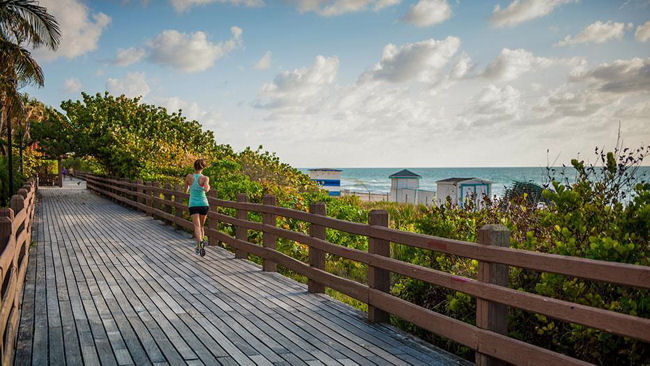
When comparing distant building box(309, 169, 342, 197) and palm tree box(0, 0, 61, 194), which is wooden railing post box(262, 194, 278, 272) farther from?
distant building box(309, 169, 342, 197)

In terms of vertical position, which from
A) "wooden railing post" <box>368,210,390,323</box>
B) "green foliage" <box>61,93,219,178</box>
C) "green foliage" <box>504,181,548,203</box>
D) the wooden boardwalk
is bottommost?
the wooden boardwalk

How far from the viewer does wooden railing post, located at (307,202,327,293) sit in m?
7.23

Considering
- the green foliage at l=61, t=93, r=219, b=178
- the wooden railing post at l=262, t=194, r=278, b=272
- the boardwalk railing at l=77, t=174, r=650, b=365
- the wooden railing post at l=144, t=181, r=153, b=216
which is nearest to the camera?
the boardwalk railing at l=77, t=174, r=650, b=365

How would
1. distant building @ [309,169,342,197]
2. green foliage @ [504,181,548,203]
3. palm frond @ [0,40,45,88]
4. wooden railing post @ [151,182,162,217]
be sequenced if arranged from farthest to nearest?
distant building @ [309,169,342,197], palm frond @ [0,40,45,88], wooden railing post @ [151,182,162,217], green foliage @ [504,181,548,203]

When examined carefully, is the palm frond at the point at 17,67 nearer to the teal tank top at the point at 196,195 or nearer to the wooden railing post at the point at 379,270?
the teal tank top at the point at 196,195

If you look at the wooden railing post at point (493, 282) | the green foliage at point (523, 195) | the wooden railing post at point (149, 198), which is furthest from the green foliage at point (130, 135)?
the wooden railing post at point (493, 282)

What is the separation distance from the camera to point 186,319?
609 cm

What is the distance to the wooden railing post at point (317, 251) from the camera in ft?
23.7

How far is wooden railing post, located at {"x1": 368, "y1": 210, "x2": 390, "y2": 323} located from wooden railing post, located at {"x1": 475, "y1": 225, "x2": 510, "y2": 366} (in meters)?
1.56

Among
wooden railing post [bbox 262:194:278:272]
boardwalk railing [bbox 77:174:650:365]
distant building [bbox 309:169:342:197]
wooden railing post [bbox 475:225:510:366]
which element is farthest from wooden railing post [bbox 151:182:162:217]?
distant building [bbox 309:169:342:197]

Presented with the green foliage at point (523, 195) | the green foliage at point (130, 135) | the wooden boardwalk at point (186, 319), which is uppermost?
the green foliage at point (130, 135)

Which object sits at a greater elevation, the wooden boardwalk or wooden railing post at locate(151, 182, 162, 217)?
wooden railing post at locate(151, 182, 162, 217)

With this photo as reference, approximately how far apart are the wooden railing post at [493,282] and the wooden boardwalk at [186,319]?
595mm

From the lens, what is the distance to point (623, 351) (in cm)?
412
